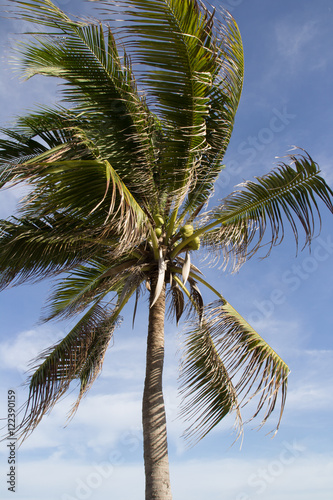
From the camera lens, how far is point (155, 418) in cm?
556

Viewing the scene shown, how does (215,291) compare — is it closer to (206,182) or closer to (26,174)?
(206,182)

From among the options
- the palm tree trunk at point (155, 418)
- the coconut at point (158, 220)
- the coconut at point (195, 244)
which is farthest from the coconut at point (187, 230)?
the palm tree trunk at point (155, 418)

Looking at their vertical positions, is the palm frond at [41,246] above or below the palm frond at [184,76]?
below

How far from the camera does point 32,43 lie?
5754 mm

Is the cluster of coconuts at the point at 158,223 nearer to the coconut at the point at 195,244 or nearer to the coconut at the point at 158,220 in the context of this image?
the coconut at the point at 158,220

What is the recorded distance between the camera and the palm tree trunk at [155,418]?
519 centimetres

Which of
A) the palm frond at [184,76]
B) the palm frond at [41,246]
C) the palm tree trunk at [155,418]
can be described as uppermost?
the palm frond at [184,76]

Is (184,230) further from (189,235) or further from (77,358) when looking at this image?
(77,358)

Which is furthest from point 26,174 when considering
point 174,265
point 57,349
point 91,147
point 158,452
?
point 158,452

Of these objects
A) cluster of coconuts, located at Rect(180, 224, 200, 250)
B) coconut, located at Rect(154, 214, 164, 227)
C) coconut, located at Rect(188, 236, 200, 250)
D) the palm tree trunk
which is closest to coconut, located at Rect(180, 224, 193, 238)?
cluster of coconuts, located at Rect(180, 224, 200, 250)

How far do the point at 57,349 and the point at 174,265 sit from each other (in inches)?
86.2

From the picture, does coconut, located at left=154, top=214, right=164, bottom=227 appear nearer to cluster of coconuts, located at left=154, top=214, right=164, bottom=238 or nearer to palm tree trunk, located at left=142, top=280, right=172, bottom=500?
cluster of coconuts, located at left=154, top=214, right=164, bottom=238

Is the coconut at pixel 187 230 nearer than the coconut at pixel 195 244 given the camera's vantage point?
Yes

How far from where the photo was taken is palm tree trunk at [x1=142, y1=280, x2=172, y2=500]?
5191mm
